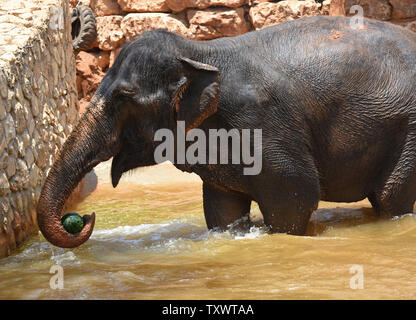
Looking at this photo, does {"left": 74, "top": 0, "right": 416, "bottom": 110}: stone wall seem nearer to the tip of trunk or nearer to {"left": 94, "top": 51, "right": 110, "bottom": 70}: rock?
{"left": 94, "top": 51, "right": 110, "bottom": 70}: rock

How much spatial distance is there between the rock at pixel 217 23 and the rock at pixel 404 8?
9.01ft

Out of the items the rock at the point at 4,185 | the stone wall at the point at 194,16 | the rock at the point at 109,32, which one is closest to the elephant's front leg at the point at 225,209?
the rock at the point at 4,185

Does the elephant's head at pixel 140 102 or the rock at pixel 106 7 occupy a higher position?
the rock at pixel 106 7

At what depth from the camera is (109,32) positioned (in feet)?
42.7

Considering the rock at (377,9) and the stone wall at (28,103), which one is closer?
the stone wall at (28,103)

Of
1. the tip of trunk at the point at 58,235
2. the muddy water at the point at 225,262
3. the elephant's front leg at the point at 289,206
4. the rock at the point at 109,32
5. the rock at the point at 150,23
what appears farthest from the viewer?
the rock at the point at 109,32

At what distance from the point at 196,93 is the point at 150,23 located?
27.8ft

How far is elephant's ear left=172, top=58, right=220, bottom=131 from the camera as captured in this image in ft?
14.2

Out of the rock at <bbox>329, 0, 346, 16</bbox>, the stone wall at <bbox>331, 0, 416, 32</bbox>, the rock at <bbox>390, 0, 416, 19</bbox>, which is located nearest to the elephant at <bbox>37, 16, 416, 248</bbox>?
the rock at <bbox>329, 0, 346, 16</bbox>

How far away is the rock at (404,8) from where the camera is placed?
35.5ft

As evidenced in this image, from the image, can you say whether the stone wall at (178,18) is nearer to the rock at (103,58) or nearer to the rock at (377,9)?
the rock at (103,58)

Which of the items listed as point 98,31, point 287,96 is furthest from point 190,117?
point 98,31

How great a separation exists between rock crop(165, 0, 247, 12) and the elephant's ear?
8.05 m
